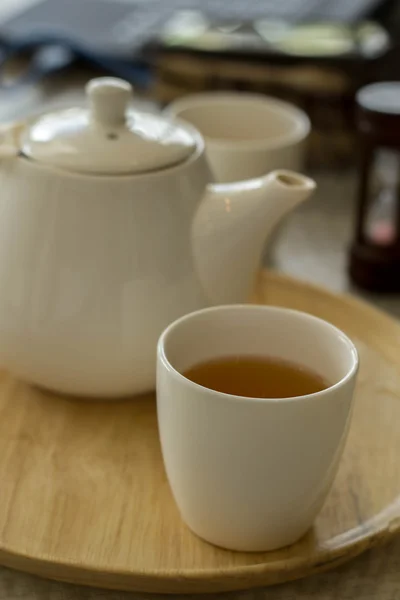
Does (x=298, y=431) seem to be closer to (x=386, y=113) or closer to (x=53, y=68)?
(x=386, y=113)

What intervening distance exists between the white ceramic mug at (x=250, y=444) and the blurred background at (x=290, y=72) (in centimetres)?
34

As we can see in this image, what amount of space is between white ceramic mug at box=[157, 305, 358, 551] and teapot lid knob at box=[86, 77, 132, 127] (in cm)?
15

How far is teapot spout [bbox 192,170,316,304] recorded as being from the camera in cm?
54

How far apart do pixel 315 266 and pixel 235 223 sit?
320 mm

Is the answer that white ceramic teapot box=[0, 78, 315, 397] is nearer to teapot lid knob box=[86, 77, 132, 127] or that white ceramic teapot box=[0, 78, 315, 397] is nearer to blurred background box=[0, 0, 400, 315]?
teapot lid knob box=[86, 77, 132, 127]

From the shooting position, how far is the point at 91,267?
0.51 metres

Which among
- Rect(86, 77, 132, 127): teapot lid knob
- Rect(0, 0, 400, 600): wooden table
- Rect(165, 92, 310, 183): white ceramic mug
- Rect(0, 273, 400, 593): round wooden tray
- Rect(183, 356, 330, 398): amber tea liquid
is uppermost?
Rect(86, 77, 132, 127): teapot lid knob

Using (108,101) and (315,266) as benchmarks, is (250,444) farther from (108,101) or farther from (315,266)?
(315,266)

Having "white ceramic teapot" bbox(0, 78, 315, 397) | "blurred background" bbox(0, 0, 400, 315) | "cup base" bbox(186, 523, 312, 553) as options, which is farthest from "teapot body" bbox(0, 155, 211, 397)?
"blurred background" bbox(0, 0, 400, 315)

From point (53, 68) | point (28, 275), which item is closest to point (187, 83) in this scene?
point (53, 68)

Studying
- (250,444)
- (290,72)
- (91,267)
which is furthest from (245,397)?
(290,72)

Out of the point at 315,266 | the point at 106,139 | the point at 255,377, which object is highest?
the point at 106,139

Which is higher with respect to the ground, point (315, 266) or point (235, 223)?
point (235, 223)

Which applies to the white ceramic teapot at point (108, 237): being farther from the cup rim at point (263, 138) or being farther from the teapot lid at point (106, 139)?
the cup rim at point (263, 138)
